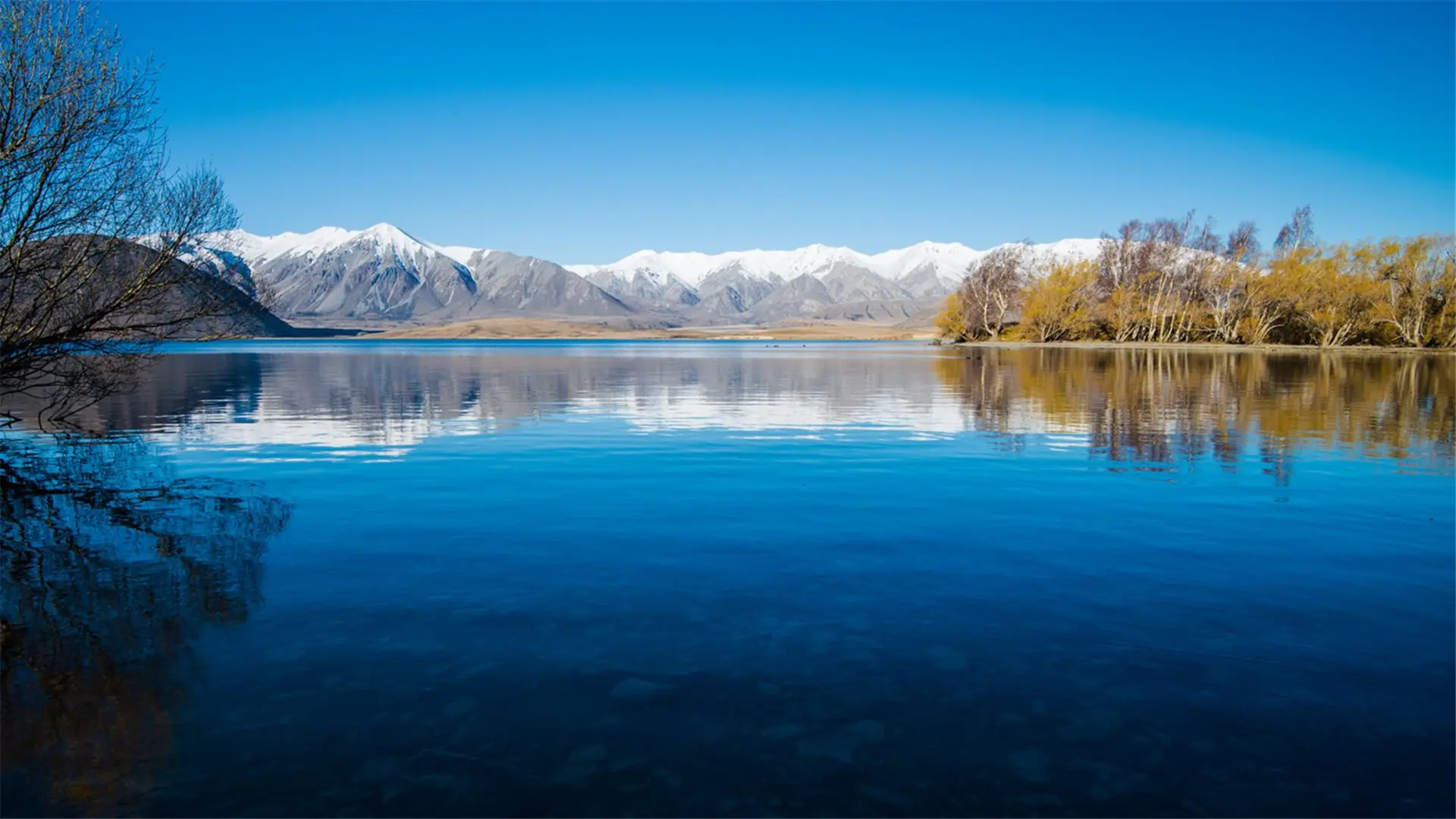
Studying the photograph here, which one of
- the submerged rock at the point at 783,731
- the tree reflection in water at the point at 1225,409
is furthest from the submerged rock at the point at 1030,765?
the tree reflection in water at the point at 1225,409

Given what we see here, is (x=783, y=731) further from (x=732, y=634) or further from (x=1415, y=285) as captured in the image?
(x=1415, y=285)

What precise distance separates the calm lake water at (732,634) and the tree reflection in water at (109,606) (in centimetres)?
5

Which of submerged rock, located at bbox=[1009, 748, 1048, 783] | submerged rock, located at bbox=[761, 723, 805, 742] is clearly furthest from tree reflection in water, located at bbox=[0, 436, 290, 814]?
submerged rock, located at bbox=[1009, 748, 1048, 783]

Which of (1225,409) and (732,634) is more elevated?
(1225,409)

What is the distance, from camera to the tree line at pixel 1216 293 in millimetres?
98375

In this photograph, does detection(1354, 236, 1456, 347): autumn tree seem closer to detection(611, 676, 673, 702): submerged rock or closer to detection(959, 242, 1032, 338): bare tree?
detection(959, 242, 1032, 338): bare tree

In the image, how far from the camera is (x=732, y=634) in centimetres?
905

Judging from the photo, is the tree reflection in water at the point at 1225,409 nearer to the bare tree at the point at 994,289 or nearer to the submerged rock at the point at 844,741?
the submerged rock at the point at 844,741

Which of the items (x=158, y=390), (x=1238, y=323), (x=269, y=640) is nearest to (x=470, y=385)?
(x=158, y=390)

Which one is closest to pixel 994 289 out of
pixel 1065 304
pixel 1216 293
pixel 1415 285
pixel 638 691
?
pixel 1065 304

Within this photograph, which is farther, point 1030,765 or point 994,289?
point 994,289

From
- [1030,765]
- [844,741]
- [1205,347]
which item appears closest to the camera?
[1030,765]

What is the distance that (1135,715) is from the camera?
716 cm

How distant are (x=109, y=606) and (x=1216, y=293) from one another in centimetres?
13522
